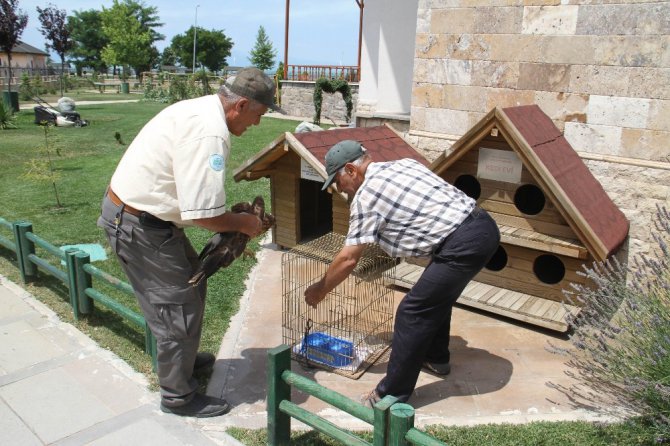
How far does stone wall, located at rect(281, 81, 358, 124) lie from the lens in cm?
2456

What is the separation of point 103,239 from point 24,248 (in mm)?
1606

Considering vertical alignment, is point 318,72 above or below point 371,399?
above

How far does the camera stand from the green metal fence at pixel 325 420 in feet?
8.23

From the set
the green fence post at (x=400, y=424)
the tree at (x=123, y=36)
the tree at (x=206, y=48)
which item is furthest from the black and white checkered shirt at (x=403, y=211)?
the tree at (x=206, y=48)

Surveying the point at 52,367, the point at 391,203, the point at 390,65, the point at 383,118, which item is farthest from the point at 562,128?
the point at 52,367

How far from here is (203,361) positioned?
4.28 m

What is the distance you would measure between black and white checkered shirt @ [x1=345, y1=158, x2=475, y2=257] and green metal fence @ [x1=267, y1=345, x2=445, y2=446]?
0.83 metres

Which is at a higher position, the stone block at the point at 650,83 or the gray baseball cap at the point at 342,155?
the stone block at the point at 650,83

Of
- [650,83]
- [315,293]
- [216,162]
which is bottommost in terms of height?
[315,293]

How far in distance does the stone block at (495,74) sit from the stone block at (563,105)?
357mm

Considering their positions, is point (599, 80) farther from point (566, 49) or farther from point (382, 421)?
point (382, 421)

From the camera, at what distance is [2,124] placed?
715 inches

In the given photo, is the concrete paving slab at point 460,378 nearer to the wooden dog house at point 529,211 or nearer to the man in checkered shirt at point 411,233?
the wooden dog house at point 529,211

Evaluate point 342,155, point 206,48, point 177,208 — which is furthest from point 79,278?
point 206,48
